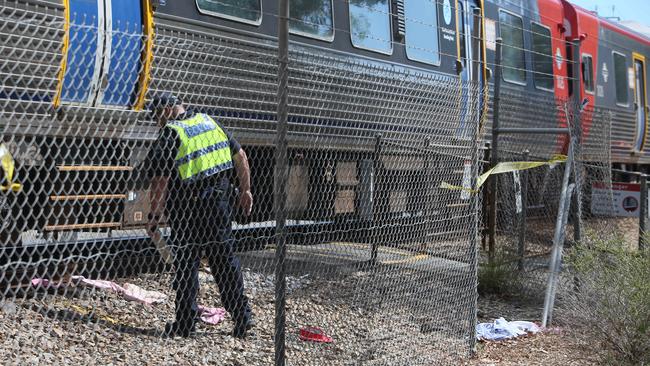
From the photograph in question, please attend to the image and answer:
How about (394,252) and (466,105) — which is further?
(466,105)

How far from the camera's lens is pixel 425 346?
5453 mm

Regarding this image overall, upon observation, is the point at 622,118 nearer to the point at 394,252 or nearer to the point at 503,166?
the point at 503,166

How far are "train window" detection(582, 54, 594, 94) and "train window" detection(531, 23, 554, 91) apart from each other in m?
1.33

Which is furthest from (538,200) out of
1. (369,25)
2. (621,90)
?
(621,90)

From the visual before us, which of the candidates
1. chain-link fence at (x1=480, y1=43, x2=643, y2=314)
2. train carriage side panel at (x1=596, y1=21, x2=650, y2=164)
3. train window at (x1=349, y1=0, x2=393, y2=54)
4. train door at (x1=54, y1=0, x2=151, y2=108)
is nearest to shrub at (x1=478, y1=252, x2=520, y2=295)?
chain-link fence at (x1=480, y1=43, x2=643, y2=314)

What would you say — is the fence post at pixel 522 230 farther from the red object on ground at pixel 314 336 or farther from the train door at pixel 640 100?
the train door at pixel 640 100

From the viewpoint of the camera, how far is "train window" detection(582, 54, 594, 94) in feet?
50.4

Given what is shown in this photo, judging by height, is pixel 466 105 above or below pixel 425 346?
above

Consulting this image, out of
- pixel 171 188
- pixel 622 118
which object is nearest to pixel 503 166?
pixel 171 188

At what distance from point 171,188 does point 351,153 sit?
2.07 meters

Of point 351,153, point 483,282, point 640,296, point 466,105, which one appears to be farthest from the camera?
point 483,282

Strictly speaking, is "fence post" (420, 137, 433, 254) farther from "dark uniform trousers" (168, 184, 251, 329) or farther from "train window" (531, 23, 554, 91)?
"train window" (531, 23, 554, 91)

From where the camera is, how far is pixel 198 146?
4852 millimetres

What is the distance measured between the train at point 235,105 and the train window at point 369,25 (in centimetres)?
2
